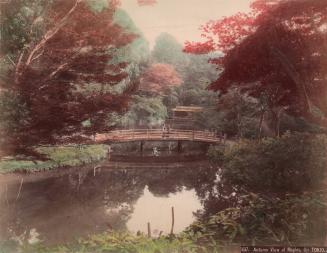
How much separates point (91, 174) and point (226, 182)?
1.67 meters

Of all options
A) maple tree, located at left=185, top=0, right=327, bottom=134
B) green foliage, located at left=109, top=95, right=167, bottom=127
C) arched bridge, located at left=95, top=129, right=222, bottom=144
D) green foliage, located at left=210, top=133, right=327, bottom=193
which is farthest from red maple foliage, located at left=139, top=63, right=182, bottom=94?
green foliage, located at left=210, top=133, right=327, bottom=193

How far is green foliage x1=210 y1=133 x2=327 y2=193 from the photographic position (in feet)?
14.7

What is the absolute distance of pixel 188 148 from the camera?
4.80m

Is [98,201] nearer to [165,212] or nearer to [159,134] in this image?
[165,212]

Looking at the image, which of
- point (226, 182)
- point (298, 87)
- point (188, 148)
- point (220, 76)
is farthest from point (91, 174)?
point (298, 87)

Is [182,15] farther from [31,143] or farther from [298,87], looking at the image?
[31,143]

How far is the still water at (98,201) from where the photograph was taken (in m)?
4.50

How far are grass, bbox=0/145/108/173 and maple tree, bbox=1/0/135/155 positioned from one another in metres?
0.16

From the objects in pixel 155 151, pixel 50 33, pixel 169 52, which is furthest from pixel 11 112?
pixel 169 52

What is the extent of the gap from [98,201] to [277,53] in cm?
279

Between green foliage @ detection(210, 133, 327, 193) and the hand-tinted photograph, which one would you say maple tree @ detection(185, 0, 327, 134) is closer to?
the hand-tinted photograph

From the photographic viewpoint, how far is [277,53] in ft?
14.9

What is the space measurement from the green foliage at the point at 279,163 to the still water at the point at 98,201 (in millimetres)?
357

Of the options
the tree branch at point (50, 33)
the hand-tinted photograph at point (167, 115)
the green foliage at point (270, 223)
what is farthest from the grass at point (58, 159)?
the green foliage at point (270, 223)
